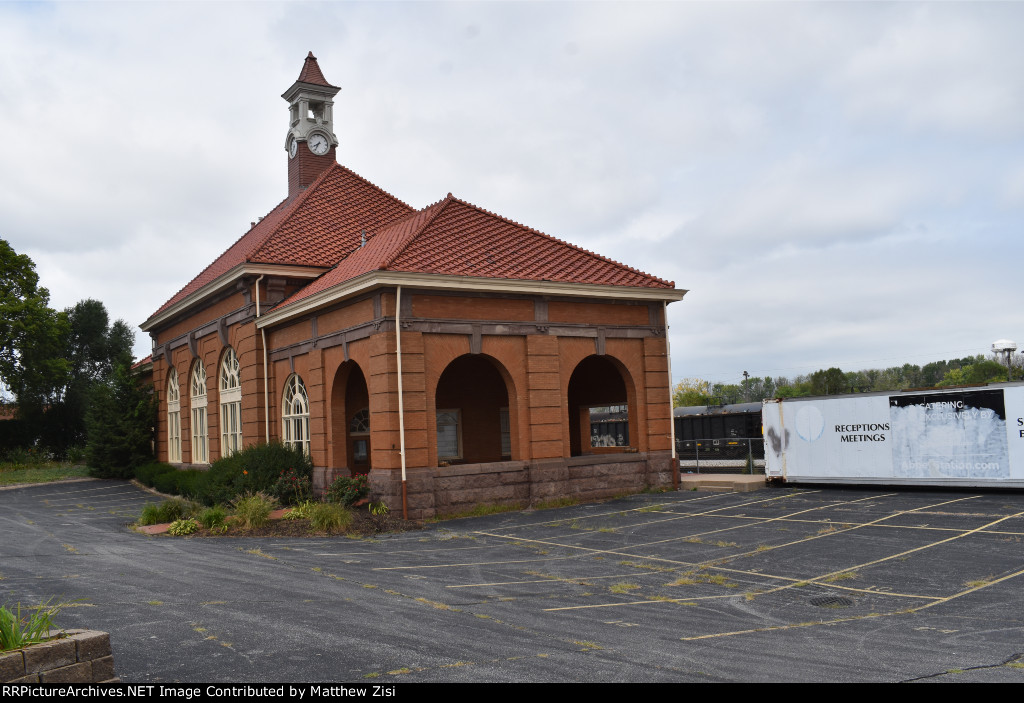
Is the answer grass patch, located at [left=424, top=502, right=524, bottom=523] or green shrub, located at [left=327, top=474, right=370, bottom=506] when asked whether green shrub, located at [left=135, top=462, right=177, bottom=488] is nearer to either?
green shrub, located at [left=327, top=474, right=370, bottom=506]

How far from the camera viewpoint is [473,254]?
20.7 metres

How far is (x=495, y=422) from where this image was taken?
2559cm

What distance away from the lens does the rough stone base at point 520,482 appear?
59.8 feet

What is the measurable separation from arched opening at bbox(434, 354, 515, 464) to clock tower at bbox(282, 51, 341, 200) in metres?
10.5

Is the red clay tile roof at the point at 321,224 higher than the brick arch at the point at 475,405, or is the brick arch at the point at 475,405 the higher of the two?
the red clay tile roof at the point at 321,224

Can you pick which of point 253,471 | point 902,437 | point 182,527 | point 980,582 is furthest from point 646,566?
point 253,471

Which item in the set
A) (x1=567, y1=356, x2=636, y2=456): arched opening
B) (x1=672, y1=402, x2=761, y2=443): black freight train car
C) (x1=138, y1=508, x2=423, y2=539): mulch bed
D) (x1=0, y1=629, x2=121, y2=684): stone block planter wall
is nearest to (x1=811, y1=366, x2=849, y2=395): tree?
(x1=672, y1=402, x2=761, y2=443): black freight train car

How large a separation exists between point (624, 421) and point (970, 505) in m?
30.3

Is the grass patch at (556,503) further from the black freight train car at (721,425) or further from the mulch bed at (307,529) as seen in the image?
the black freight train car at (721,425)

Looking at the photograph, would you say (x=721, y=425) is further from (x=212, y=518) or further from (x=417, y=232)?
(x=212, y=518)

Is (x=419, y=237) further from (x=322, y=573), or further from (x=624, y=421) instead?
(x=624, y=421)

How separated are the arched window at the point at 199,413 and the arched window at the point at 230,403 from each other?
2420mm

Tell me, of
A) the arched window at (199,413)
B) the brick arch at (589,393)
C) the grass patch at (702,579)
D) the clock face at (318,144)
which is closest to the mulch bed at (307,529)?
the grass patch at (702,579)
